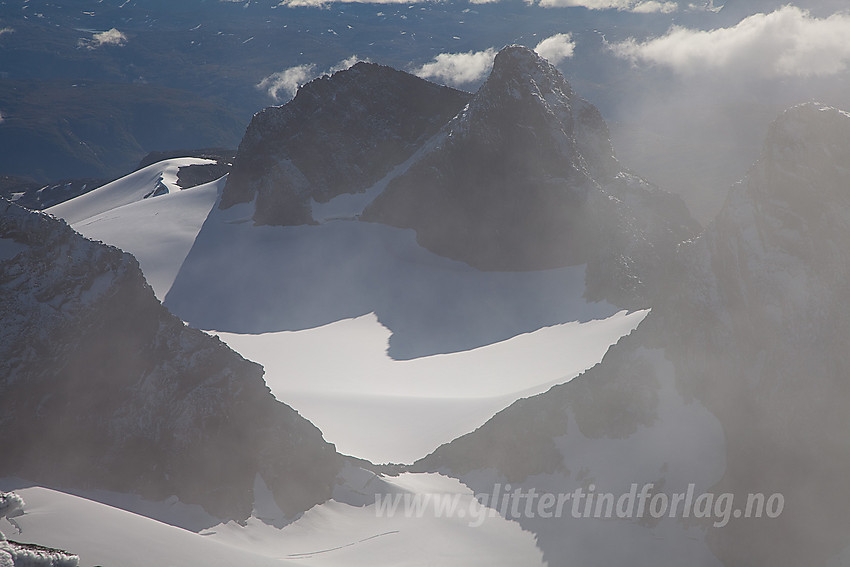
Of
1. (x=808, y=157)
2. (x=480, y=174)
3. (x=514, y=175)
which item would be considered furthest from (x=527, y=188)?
(x=808, y=157)

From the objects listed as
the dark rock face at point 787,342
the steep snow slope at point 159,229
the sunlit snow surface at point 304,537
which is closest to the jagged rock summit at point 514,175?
the steep snow slope at point 159,229

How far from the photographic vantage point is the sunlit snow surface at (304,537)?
17797 mm

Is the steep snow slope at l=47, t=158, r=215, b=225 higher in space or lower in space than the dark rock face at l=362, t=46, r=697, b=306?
lower

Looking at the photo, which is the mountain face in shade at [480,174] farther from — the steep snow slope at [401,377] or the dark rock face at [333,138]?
the steep snow slope at [401,377]

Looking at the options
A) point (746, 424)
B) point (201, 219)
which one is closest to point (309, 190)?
point (201, 219)

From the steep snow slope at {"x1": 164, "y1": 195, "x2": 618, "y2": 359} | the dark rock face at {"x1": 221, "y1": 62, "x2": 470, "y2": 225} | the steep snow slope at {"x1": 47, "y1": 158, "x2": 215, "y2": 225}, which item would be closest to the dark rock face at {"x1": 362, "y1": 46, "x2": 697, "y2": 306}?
the steep snow slope at {"x1": 164, "y1": 195, "x2": 618, "y2": 359}

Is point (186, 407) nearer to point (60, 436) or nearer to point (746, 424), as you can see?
point (60, 436)

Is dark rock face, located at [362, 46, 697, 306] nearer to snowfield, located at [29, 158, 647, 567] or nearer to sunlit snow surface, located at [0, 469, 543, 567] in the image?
snowfield, located at [29, 158, 647, 567]

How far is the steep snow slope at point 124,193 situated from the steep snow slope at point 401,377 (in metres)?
59.9

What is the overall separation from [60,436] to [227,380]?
575 centimetres

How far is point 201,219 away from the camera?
287ft

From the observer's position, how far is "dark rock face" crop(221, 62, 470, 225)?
85.2 metres

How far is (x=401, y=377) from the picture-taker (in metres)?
54.2

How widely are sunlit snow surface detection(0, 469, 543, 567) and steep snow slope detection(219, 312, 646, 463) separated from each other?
8.13 metres
